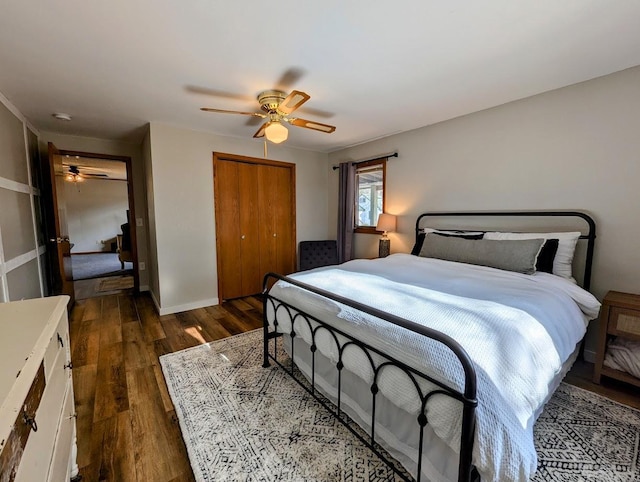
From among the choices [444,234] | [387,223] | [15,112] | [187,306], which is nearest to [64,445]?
[187,306]

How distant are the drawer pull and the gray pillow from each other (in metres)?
2.83

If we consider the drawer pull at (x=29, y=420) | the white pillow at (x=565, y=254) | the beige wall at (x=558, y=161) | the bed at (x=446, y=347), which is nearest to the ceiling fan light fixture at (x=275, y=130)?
the bed at (x=446, y=347)

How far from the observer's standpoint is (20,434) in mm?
655

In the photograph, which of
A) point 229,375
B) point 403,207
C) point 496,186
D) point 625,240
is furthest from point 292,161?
point 625,240

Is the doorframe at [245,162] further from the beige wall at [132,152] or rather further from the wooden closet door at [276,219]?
the beige wall at [132,152]

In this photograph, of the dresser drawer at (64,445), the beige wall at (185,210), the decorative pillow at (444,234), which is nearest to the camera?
the dresser drawer at (64,445)

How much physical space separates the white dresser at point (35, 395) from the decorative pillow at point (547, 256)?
9.93 feet

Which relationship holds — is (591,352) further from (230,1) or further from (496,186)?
(230,1)

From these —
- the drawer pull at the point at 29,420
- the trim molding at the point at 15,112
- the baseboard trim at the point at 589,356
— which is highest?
the trim molding at the point at 15,112

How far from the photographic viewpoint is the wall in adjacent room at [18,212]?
7.66ft

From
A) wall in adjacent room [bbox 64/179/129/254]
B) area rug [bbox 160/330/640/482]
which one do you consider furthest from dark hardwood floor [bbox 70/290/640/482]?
wall in adjacent room [bbox 64/179/129/254]

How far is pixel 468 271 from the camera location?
238 cm

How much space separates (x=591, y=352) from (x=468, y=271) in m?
1.23

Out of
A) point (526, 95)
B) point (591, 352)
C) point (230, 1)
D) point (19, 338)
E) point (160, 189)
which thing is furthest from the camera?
point (160, 189)
